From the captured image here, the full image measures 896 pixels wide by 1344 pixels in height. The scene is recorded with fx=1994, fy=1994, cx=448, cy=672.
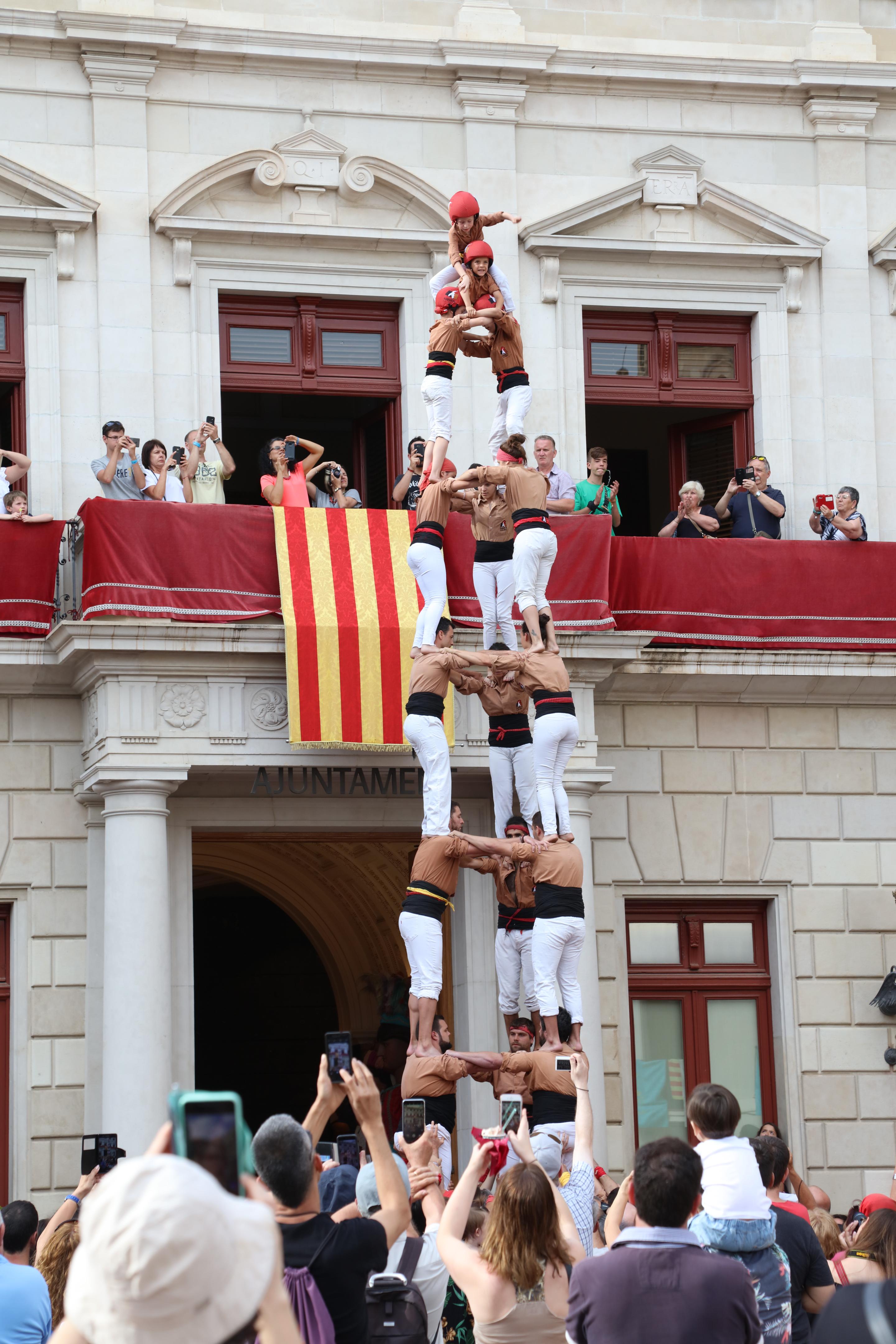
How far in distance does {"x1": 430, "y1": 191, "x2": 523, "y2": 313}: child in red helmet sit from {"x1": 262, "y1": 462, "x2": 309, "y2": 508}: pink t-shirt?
14.8ft

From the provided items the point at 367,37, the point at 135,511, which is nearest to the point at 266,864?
the point at 135,511

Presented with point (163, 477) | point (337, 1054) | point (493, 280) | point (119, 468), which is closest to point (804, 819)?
point (163, 477)

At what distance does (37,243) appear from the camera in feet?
66.2

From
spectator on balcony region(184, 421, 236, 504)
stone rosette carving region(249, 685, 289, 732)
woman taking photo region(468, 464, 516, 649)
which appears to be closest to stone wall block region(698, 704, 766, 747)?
stone rosette carving region(249, 685, 289, 732)

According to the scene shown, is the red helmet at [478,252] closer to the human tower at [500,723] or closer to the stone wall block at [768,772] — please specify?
the human tower at [500,723]

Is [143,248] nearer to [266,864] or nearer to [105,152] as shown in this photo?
[105,152]

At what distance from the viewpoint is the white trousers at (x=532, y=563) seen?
1494 cm

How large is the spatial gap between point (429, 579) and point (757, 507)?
21.9 feet

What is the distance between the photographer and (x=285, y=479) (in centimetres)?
1991

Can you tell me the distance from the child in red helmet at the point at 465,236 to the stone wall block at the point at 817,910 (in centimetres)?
781

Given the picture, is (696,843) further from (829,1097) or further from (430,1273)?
(430,1273)

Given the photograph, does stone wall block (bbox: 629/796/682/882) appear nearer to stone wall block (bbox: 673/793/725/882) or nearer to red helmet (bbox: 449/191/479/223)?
stone wall block (bbox: 673/793/725/882)

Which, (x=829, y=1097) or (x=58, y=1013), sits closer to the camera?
(x=58, y=1013)

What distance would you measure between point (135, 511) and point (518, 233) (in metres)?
5.78
